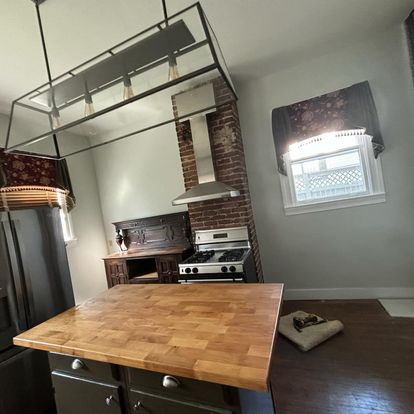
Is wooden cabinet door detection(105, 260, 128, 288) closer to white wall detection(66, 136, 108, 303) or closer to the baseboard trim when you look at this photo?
white wall detection(66, 136, 108, 303)

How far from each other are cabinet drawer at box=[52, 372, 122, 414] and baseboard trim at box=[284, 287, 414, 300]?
101 inches

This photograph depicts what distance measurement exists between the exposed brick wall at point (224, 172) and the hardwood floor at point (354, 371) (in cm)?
108

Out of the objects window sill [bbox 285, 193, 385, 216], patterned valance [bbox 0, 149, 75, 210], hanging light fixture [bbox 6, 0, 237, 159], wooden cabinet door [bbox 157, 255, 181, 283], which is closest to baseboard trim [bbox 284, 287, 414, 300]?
window sill [bbox 285, 193, 385, 216]

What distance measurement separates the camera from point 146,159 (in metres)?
3.85

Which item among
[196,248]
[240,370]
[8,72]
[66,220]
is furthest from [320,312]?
[8,72]

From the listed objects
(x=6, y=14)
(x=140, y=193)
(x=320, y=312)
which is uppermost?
(x=6, y=14)

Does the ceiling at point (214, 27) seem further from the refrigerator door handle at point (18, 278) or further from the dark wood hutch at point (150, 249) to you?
the dark wood hutch at point (150, 249)

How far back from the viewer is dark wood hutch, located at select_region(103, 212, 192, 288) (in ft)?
10.5

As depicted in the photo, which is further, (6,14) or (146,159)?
(146,159)

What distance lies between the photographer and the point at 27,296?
1.88 m

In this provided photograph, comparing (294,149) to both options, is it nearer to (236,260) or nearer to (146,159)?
(236,260)

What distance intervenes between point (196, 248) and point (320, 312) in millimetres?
1591

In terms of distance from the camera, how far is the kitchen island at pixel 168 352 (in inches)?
33.8

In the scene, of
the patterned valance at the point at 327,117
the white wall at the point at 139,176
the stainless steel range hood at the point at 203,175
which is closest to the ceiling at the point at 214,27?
the patterned valance at the point at 327,117
